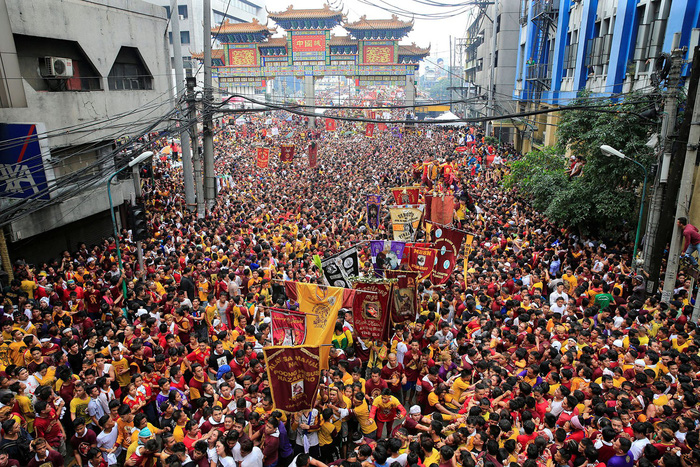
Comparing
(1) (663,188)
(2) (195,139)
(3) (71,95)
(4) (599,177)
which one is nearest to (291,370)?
(1) (663,188)

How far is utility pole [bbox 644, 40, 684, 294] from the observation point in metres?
9.40

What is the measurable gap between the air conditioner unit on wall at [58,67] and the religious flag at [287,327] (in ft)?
33.3

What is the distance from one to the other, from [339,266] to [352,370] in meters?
2.17

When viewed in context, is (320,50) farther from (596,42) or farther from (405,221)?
(405,221)

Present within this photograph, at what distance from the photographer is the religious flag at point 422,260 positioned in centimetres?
1027

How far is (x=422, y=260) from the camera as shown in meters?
10.3

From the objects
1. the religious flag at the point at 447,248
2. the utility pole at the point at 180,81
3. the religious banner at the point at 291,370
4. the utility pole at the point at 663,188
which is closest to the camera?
the religious banner at the point at 291,370

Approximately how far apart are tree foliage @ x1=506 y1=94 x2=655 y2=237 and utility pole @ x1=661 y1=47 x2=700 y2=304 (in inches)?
86.2

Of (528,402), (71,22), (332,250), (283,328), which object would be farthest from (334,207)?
(528,402)

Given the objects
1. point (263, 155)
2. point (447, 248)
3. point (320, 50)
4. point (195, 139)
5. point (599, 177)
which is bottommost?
point (447, 248)

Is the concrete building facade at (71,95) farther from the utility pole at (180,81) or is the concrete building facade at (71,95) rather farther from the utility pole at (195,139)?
the utility pole at (180,81)

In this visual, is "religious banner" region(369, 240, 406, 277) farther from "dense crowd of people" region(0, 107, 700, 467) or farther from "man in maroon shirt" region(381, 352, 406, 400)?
"man in maroon shirt" region(381, 352, 406, 400)

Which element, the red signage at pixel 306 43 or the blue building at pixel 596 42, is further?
the red signage at pixel 306 43

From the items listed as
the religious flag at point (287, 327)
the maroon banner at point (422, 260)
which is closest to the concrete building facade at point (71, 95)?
the religious flag at point (287, 327)
